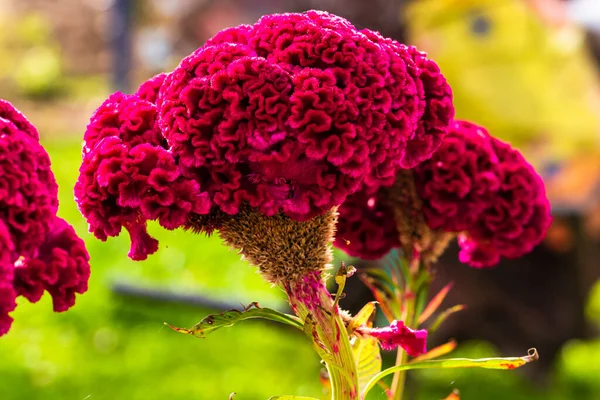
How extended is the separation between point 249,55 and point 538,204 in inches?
19.6

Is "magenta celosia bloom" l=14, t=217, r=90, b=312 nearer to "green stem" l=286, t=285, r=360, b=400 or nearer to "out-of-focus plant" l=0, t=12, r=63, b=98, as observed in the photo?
"green stem" l=286, t=285, r=360, b=400

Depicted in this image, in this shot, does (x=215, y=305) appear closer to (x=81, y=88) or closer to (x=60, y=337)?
(x=60, y=337)

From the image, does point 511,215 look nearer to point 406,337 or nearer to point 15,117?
point 406,337

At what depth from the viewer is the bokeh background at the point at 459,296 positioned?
3.43 m

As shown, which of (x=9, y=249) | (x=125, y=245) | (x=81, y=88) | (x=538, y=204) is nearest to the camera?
(x=9, y=249)

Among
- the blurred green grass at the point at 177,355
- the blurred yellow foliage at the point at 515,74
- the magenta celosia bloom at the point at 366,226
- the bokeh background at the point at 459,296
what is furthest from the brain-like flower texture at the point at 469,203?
the blurred yellow foliage at the point at 515,74

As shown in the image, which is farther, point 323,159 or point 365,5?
point 365,5

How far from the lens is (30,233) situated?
34.9 inches

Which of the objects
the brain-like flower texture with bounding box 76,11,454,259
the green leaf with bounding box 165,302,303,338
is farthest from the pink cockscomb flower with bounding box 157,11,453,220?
the green leaf with bounding box 165,302,303,338

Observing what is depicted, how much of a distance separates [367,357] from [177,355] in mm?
2823

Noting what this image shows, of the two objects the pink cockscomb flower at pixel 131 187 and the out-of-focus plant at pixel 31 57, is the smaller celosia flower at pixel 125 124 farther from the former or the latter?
the out-of-focus plant at pixel 31 57

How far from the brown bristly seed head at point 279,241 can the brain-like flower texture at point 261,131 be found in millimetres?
17

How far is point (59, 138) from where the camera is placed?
9273 mm

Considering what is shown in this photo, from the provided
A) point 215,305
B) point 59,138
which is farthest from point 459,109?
point 59,138
